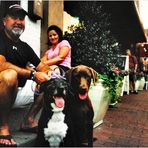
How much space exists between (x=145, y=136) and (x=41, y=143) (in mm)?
2168

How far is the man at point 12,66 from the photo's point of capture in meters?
2.79

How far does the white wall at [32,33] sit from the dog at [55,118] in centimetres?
234

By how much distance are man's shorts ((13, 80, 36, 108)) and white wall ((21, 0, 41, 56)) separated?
1.74 meters

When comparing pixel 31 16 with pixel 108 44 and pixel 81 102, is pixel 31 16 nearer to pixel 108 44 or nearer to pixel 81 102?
pixel 108 44

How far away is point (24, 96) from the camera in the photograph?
334 centimetres

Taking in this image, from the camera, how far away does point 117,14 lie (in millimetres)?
11320

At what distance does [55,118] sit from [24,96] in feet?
2.16

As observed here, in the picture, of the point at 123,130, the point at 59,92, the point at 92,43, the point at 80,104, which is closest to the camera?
the point at 59,92

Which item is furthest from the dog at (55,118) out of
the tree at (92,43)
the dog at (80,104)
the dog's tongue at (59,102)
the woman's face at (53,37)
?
the tree at (92,43)

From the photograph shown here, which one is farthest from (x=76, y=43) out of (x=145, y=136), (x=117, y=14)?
(x=117, y=14)

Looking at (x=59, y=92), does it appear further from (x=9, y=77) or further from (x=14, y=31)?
(x=14, y=31)

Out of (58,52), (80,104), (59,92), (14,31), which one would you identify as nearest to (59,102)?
(59,92)

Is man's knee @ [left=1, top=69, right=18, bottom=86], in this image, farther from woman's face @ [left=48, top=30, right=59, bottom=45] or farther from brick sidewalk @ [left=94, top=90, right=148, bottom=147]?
brick sidewalk @ [left=94, top=90, right=148, bottom=147]

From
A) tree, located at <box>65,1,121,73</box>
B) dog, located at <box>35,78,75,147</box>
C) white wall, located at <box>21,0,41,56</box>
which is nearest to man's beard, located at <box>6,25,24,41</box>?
dog, located at <box>35,78,75,147</box>
